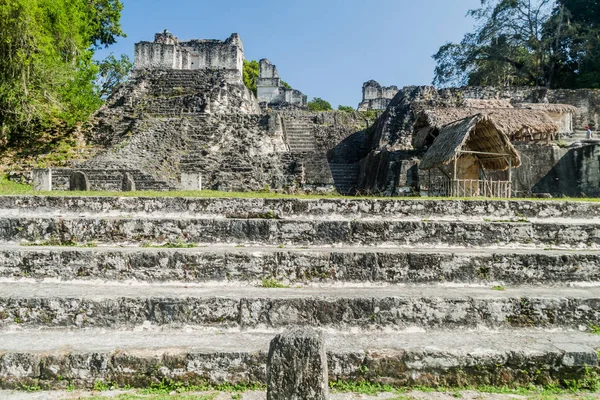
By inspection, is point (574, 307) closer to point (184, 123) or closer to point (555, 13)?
point (184, 123)

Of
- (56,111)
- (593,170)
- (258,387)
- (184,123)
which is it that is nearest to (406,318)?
(258,387)

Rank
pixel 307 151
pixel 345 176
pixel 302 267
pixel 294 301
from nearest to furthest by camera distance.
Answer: pixel 294 301, pixel 302 267, pixel 345 176, pixel 307 151

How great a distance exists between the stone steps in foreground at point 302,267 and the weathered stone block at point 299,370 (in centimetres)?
158

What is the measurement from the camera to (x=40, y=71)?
13.2 metres

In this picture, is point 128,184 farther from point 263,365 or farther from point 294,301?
point 263,365

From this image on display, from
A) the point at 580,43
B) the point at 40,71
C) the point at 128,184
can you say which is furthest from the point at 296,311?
the point at 580,43

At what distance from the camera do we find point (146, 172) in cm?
959

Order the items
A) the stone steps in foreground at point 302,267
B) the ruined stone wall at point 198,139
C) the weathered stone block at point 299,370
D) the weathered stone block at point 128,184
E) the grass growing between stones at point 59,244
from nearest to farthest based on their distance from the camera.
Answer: the weathered stone block at point 299,370
the stone steps in foreground at point 302,267
the grass growing between stones at point 59,244
the weathered stone block at point 128,184
the ruined stone wall at point 198,139

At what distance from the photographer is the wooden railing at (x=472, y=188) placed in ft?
30.9

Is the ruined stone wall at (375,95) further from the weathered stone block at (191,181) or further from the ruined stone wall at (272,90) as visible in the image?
the weathered stone block at (191,181)

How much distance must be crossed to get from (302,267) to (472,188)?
316 inches

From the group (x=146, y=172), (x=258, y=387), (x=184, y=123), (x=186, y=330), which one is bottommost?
(x=258, y=387)

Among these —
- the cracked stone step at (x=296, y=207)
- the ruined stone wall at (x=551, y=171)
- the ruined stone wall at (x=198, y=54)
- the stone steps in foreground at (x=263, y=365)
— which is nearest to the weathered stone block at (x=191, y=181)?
the cracked stone step at (x=296, y=207)

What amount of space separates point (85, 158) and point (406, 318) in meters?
12.3
